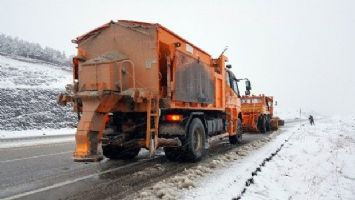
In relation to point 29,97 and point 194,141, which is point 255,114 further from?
point 29,97

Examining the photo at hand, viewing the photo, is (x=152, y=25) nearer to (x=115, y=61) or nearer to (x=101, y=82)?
(x=115, y=61)

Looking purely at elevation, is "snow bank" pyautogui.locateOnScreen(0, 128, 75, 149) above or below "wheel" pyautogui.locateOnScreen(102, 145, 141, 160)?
below

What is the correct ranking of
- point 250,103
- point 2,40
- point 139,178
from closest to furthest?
point 139,178, point 250,103, point 2,40

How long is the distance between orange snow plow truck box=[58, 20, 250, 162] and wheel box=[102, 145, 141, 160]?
0.09 feet

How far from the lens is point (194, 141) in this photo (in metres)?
10.0

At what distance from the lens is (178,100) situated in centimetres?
916

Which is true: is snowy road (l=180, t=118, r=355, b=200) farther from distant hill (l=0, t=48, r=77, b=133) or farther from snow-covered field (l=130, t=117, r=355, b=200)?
distant hill (l=0, t=48, r=77, b=133)

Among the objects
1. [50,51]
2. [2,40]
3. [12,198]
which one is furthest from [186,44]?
[50,51]

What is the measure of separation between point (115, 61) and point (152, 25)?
120 centimetres

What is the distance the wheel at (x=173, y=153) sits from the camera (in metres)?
9.88

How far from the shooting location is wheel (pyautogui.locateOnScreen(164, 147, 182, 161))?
9.88 metres

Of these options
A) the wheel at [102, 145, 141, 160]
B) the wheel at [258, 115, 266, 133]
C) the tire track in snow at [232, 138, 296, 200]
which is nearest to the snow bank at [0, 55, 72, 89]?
the wheel at [258, 115, 266, 133]

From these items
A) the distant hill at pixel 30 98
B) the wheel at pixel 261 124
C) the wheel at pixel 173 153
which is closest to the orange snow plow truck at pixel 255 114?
the wheel at pixel 261 124

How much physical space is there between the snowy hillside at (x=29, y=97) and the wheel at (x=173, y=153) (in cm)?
2067
